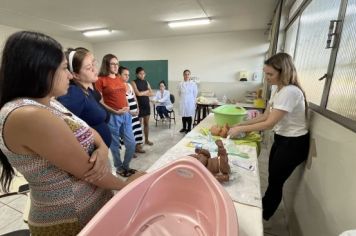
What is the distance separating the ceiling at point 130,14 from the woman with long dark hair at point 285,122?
97.3 inches

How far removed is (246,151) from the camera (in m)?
1.41

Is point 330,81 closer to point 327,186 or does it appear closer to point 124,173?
point 327,186

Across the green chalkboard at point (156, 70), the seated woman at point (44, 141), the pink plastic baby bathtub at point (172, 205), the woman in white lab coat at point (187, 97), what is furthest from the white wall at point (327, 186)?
the green chalkboard at point (156, 70)

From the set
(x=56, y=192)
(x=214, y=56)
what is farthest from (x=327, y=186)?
(x=214, y=56)

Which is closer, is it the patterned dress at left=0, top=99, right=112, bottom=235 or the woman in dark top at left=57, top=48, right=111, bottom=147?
the patterned dress at left=0, top=99, right=112, bottom=235

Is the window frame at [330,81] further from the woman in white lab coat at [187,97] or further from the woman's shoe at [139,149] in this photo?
the woman in white lab coat at [187,97]

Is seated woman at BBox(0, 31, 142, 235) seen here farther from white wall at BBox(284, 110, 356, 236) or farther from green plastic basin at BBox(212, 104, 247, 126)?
green plastic basin at BBox(212, 104, 247, 126)

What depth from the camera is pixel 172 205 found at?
2.91ft

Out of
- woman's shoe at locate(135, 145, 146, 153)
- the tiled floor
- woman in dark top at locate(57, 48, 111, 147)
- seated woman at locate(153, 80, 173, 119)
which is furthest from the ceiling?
the tiled floor

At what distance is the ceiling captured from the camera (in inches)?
134

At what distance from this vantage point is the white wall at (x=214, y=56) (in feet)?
19.1

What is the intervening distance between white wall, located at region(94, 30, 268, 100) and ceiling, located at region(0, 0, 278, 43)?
0.50 metres

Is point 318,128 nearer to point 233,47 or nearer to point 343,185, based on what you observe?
point 343,185

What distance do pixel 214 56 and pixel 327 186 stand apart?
18.6 ft
